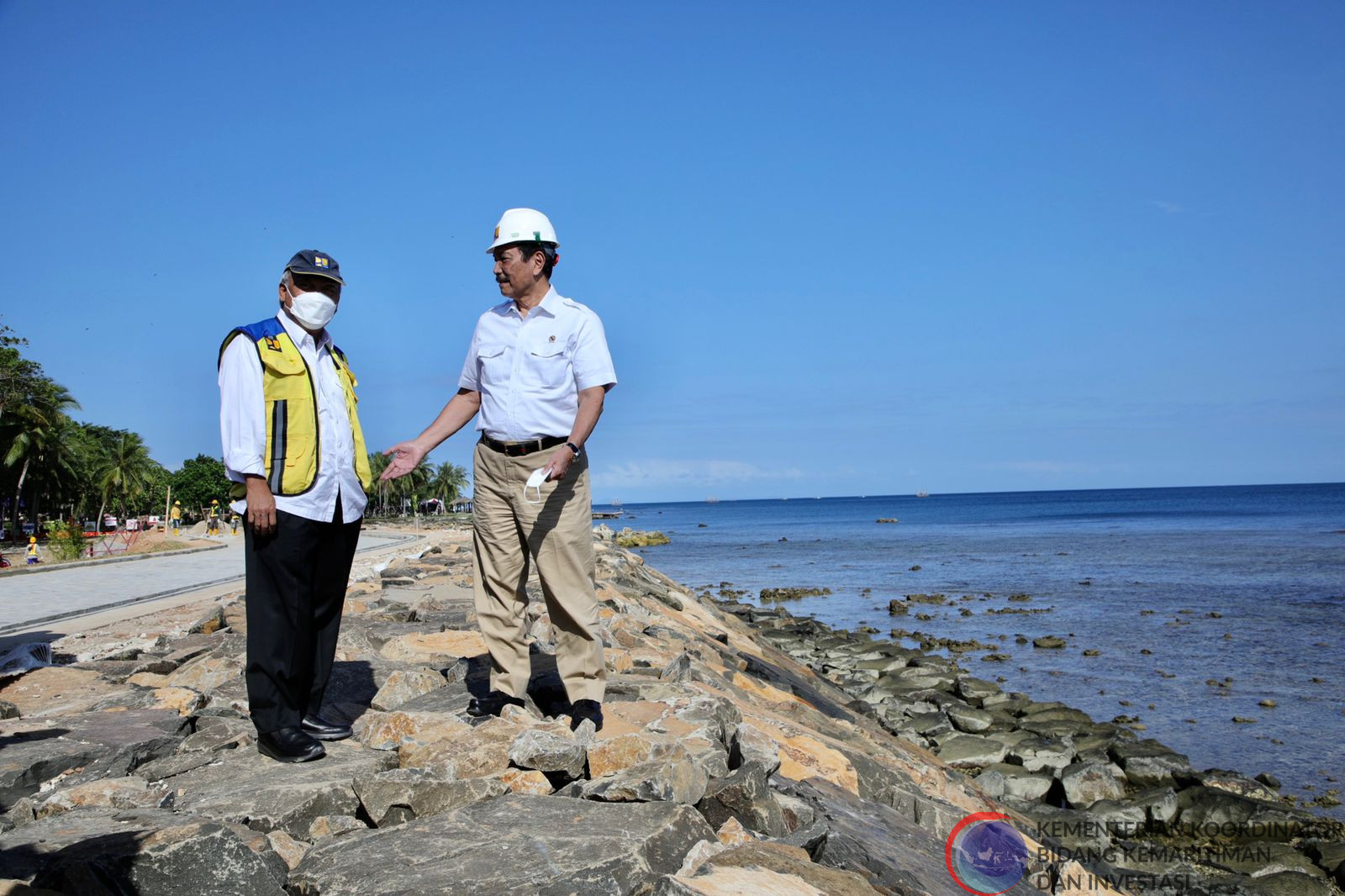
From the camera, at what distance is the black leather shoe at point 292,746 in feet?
11.0

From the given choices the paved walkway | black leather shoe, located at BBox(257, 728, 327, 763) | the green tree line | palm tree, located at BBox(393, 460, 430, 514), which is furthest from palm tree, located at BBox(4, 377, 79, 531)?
palm tree, located at BBox(393, 460, 430, 514)

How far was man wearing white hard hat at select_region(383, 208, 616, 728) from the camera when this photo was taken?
363 cm

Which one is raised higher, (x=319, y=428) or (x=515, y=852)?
(x=319, y=428)

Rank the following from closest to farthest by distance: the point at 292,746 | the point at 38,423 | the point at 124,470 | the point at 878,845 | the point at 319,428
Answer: the point at 292,746
the point at 319,428
the point at 878,845
the point at 38,423
the point at 124,470

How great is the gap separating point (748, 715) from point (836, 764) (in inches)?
22.5

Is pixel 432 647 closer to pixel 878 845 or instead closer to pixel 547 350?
pixel 547 350

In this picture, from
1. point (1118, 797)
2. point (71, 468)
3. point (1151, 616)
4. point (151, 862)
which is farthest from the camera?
point (71, 468)

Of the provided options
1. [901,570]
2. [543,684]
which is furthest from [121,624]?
[901,570]

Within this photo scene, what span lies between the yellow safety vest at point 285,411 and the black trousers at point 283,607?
139mm

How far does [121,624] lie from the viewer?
863 cm

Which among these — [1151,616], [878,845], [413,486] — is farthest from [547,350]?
[413,486]

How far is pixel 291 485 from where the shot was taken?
3.38 m

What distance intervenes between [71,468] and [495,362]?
5342cm

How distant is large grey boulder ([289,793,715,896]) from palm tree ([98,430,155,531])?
67887 millimetres
